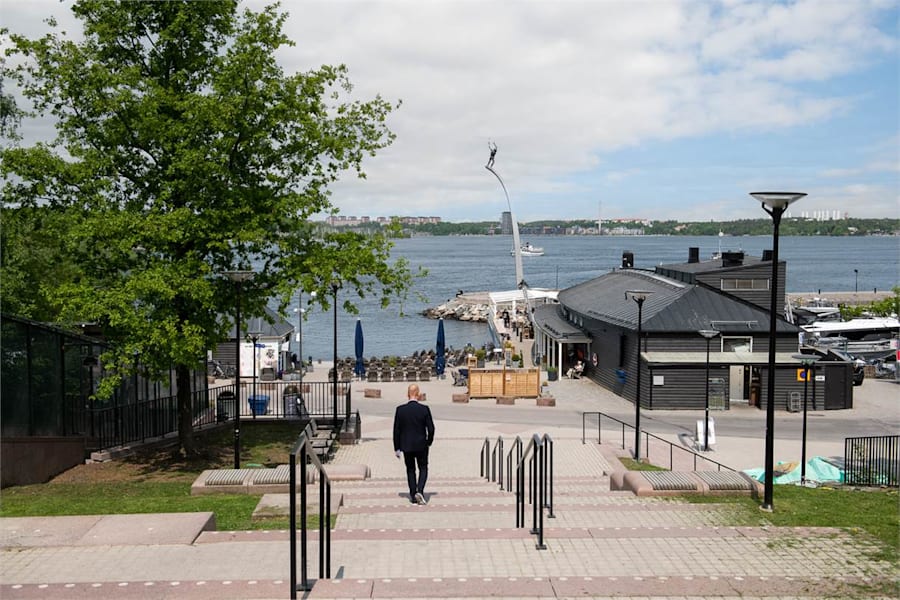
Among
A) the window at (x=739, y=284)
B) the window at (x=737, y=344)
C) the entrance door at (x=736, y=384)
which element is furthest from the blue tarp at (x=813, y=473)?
the window at (x=739, y=284)

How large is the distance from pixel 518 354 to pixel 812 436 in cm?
1830

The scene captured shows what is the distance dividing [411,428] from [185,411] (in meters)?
8.21

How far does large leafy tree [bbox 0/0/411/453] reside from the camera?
15242 millimetres

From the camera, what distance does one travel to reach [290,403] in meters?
25.2

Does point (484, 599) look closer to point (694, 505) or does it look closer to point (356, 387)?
point (694, 505)

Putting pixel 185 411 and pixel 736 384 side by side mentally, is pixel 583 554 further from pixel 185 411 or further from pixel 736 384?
pixel 736 384

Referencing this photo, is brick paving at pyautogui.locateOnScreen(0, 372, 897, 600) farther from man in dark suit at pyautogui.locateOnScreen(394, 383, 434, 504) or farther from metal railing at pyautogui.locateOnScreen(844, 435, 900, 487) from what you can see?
metal railing at pyautogui.locateOnScreen(844, 435, 900, 487)

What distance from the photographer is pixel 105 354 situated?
50.7 feet

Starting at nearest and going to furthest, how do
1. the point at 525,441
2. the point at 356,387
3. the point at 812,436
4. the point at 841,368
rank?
the point at 525,441
the point at 812,436
the point at 841,368
the point at 356,387

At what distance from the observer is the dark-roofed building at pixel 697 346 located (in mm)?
29625

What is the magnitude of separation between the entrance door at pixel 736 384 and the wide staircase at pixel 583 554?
2038 cm

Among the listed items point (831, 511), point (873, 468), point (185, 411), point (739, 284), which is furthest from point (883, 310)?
point (185, 411)

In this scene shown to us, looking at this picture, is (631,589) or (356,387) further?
(356,387)

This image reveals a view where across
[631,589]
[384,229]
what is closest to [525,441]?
[384,229]
